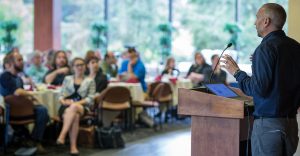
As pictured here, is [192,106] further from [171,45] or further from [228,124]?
[171,45]

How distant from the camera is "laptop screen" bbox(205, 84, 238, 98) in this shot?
336 centimetres

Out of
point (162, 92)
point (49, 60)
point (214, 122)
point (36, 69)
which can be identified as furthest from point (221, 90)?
point (36, 69)

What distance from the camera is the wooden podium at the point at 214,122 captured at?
128 inches

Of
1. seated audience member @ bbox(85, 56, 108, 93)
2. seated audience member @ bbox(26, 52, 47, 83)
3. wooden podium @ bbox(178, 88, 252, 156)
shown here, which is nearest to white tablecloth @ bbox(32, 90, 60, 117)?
seated audience member @ bbox(85, 56, 108, 93)

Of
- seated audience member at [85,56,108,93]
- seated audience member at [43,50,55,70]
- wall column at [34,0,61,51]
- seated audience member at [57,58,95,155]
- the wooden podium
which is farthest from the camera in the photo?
wall column at [34,0,61,51]

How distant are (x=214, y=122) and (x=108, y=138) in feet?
11.9

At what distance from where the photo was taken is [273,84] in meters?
3.00

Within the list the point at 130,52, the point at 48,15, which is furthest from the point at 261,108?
the point at 48,15

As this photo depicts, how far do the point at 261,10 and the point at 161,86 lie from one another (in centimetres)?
567

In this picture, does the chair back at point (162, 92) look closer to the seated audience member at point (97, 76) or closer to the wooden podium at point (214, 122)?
the seated audience member at point (97, 76)

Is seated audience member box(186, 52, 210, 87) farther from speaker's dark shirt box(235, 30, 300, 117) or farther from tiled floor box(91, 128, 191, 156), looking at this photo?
speaker's dark shirt box(235, 30, 300, 117)

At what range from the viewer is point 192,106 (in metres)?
3.40

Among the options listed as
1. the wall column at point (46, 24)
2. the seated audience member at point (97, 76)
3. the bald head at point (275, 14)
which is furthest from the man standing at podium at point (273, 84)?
the wall column at point (46, 24)

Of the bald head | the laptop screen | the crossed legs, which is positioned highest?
the bald head
